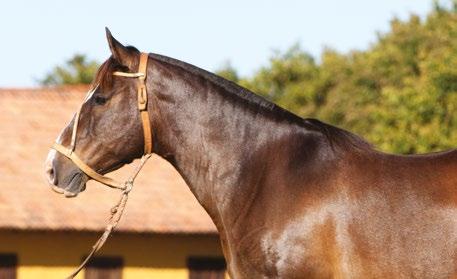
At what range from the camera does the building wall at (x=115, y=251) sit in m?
24.5

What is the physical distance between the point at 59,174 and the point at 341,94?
1792 inches

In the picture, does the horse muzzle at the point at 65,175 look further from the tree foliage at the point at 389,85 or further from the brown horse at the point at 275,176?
the tree foliage at the point at 389,85

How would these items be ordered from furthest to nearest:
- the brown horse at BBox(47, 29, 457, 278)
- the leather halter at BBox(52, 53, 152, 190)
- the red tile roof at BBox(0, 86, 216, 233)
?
1. the red tile roof at BBox(0, 86, 216, 233)
2. the leather halter at BBox(52, 53, 152, 190)
3. the brown horse at BBox(47, 29, 457, 278)

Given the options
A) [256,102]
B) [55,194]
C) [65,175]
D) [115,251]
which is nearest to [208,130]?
[256,102]

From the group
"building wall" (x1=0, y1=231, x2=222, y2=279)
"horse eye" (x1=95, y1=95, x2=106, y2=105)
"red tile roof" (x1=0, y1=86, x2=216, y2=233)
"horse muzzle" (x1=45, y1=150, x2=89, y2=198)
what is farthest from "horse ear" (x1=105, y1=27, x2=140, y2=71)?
"building wall" (x1=0, y1=231, x2=222, y2=279)

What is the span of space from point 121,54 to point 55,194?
58.5 ft

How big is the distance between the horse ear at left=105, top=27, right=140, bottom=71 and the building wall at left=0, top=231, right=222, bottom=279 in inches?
675

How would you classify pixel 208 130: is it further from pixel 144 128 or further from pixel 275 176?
pixel 275 176

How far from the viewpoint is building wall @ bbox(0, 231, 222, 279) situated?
24469 millimetres

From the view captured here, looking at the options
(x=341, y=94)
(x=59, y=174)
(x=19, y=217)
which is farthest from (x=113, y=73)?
(x=341, y=94)

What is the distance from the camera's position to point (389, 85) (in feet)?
161

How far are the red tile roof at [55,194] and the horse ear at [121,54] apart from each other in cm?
1521

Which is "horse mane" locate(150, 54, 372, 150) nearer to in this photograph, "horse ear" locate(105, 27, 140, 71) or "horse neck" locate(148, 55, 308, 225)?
"horse neck" locate(148, 55, 308, 225)

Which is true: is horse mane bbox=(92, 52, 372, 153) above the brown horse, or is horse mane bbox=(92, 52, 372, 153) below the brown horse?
above
